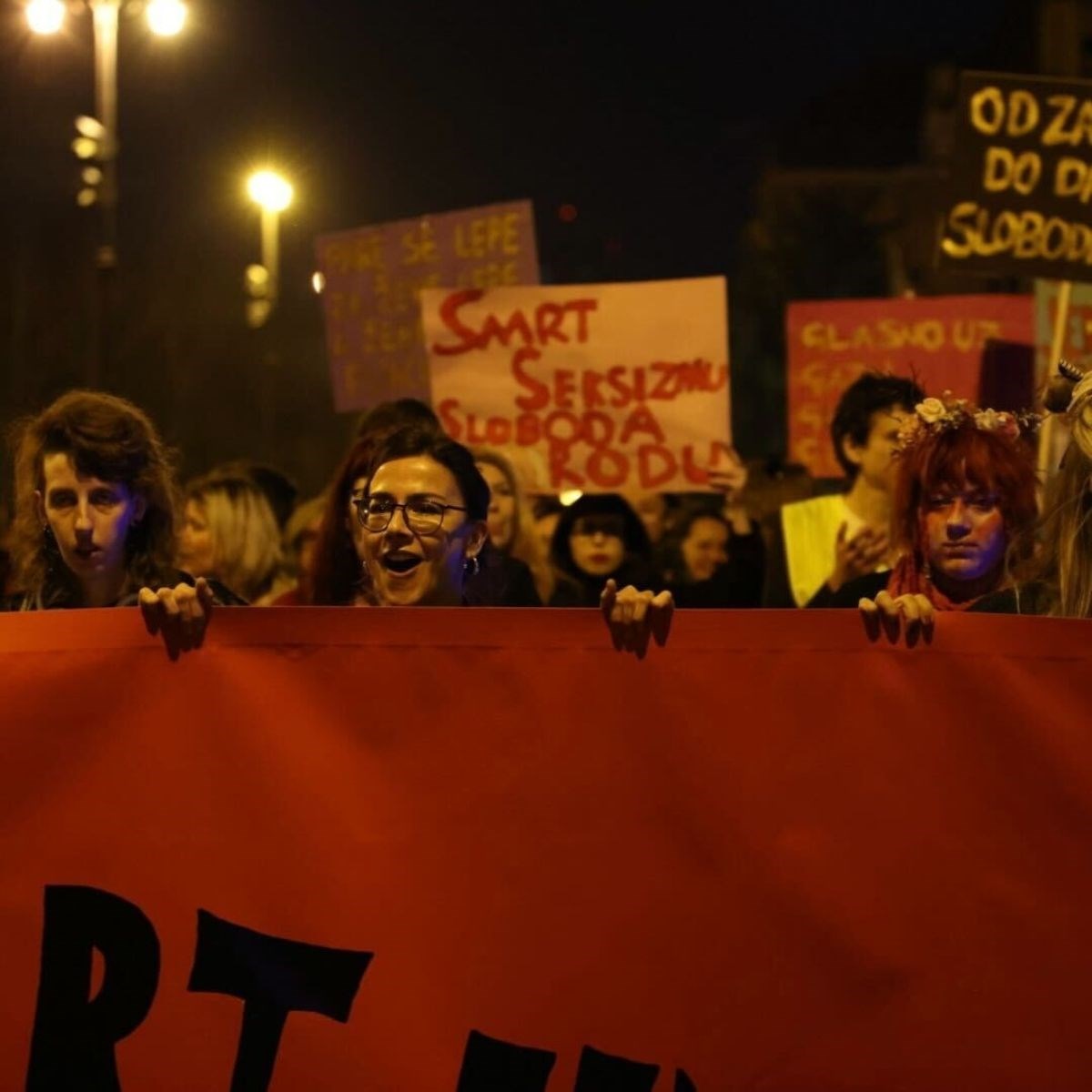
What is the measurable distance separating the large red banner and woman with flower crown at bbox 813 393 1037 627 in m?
0.79

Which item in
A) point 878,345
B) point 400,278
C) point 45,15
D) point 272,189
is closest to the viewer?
point 878,345

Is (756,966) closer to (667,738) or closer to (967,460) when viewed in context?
(667,738)

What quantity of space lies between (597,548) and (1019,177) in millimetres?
2056

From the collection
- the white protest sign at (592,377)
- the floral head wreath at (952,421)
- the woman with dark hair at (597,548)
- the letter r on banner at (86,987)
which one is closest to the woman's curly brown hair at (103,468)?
the letter r on banner at (86,987)

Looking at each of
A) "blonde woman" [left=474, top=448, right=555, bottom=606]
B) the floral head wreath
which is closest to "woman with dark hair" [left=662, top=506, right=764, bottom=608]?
"blonde woman" [left=474, top=448, right=555, bottom=606]

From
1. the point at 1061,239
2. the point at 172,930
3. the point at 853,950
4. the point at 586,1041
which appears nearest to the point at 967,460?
the point at 853,950

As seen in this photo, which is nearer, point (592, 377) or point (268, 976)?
point (268, 976)

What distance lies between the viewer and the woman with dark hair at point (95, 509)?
3.72 metres

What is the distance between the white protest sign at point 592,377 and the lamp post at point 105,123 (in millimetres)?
8710

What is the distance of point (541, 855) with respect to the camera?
311 cm

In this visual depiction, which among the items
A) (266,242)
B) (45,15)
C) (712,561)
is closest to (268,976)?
(712,561)

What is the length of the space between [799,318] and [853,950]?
14.4ft

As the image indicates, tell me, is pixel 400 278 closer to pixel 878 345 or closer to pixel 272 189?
pixel 878 345

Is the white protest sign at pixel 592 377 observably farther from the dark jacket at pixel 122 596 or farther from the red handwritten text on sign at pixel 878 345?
the dark jacket at pixel 122 596
